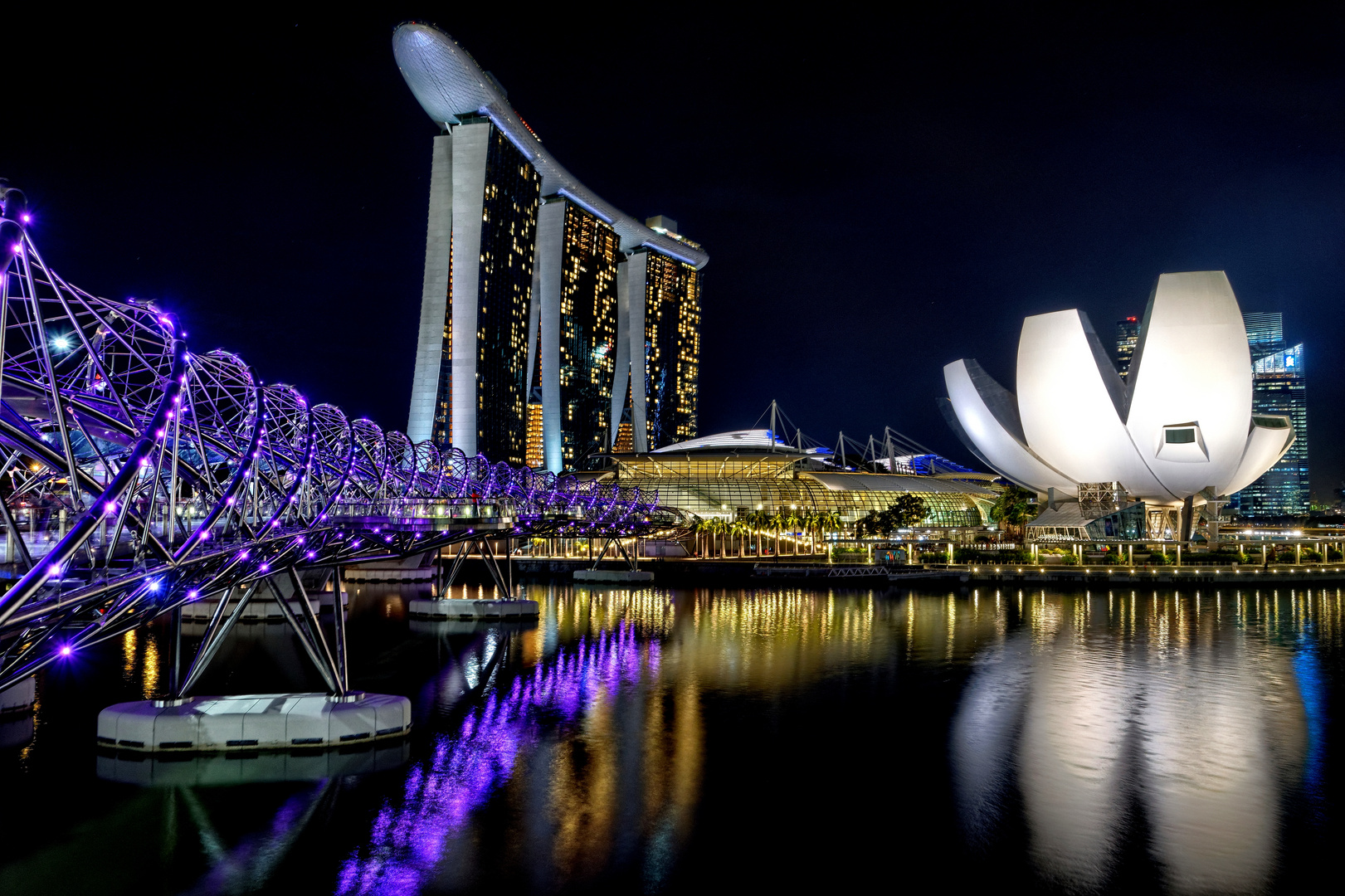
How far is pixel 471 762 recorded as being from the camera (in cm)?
1376

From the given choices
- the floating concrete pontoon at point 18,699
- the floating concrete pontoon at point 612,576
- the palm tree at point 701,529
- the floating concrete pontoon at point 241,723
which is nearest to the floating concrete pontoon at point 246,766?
the floating concrete pontoon at point 241,723

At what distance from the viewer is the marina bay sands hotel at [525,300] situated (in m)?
76.8

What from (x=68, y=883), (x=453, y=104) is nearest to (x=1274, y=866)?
(x=68, y=883)

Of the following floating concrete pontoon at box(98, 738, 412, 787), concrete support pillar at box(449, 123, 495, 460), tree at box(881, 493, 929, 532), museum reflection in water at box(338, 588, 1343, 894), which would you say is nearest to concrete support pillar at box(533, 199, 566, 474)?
concrete support pillar at box(449, 123, 495, 460)

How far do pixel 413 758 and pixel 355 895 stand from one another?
15.6 ft

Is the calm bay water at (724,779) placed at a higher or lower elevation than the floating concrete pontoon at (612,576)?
lower

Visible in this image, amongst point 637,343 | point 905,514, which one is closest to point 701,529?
point 905,514

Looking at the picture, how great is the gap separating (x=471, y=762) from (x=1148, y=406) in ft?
150

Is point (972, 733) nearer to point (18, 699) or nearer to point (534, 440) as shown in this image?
point (18, 699)

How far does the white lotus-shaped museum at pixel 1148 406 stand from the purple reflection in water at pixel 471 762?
35.8 m

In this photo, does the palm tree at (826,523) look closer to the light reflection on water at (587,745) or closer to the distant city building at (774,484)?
the distant city building at (774,484)

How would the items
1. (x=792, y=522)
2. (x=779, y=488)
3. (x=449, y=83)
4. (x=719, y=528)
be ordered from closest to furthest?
(x=719, y=528)
(x=792, y=522)
(x=779, y=488)
(x=449, y=83)

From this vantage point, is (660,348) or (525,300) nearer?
(525,300)

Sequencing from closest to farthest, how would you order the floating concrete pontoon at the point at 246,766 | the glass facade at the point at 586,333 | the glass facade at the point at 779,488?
the floating concrete pontoon at the point at 246,766 < the glass facade at the point at 779,488 < the glass facade at the point at 586,333
